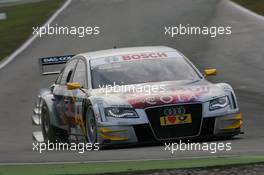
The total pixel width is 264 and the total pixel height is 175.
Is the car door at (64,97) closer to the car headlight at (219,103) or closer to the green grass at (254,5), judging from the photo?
the car headlight at (219,103)

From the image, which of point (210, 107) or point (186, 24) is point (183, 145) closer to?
point (210, 107)

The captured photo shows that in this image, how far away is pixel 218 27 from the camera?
24.3 meters

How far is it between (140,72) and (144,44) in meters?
11.8

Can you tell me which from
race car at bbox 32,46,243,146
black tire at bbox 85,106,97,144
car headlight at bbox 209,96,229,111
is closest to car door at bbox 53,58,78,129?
race car at bbox 32,46,243,146

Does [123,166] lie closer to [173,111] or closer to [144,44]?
[173,111]

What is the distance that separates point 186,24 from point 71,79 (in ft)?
44.3

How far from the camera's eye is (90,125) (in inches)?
433

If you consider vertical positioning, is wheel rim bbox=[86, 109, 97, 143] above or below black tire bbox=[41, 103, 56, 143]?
above

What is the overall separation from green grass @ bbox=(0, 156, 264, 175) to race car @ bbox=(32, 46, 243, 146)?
190 cm

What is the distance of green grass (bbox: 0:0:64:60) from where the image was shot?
26.5 metres

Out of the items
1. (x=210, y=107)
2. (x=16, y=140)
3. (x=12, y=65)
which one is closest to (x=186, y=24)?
(x=12, y=65)

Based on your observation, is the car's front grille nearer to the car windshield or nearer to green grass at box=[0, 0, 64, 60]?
the car windshield

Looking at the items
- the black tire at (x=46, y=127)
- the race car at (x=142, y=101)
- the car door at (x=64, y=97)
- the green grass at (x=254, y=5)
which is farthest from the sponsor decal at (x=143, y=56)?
the green grass at (x=254, y=5)
